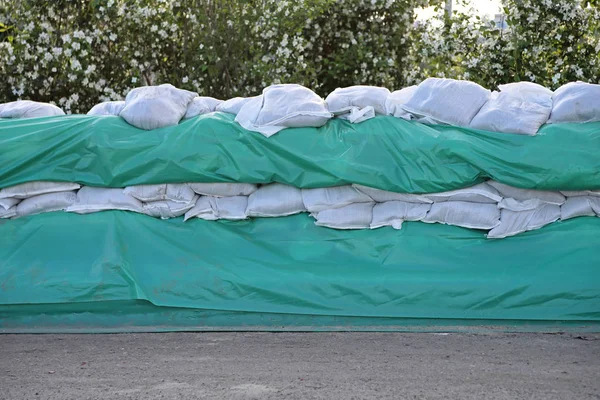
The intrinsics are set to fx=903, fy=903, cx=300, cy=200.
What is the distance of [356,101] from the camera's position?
5.11m

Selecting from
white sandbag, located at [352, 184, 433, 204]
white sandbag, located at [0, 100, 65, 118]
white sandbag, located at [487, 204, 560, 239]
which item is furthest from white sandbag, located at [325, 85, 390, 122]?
white sandbag, located at [0, 100, 65, 118]

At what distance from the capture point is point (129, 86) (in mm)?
8594

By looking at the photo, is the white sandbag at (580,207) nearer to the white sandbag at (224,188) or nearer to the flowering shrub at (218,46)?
the white sandbag at (224,188)

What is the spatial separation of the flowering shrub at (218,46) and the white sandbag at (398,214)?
3.63m

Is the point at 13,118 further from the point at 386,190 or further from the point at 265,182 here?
the point at 386,190

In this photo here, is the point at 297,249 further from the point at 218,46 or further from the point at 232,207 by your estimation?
the point at 218,46

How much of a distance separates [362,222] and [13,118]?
86.6 inches

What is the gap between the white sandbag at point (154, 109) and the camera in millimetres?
5074

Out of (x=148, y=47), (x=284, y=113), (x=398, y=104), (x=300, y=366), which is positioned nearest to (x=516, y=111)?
(x=398, y=104)

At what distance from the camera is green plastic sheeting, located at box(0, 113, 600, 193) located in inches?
188

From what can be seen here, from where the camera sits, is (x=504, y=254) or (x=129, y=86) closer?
(x=504, y=254)

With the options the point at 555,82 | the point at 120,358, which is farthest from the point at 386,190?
the point at 555,82

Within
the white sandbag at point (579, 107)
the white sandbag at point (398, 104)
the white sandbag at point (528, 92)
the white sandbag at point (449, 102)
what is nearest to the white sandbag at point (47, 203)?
the white sandbag at point (398, 104)

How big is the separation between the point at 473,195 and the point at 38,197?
2.41 m
